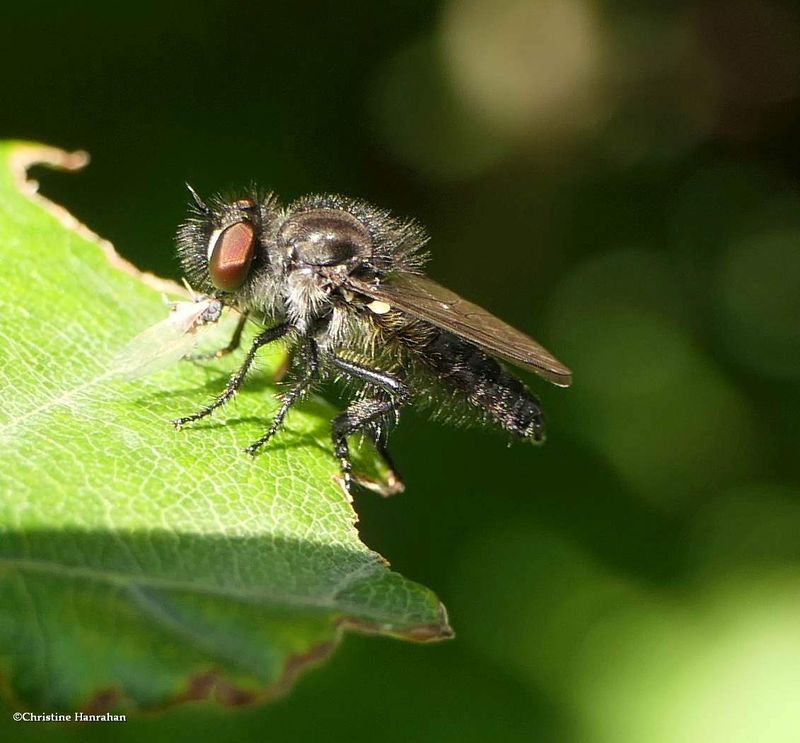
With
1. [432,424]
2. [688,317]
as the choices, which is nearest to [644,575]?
[432,424]

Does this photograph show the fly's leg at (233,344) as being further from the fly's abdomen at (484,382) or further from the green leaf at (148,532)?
the fly's abdomen at (484,382)

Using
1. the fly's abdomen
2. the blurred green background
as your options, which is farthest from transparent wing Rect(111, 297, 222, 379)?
the blurred green background

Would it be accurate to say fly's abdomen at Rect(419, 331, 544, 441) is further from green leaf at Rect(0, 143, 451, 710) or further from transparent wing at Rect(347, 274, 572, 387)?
green leaf at Rect(0, 143, 451, 710)

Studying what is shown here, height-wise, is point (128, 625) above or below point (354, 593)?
below

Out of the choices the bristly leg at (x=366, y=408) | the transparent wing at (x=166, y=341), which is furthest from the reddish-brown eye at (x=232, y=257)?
the bristly leg at (x=366, y=408)

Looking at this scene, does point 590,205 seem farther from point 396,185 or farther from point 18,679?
point 18,679
